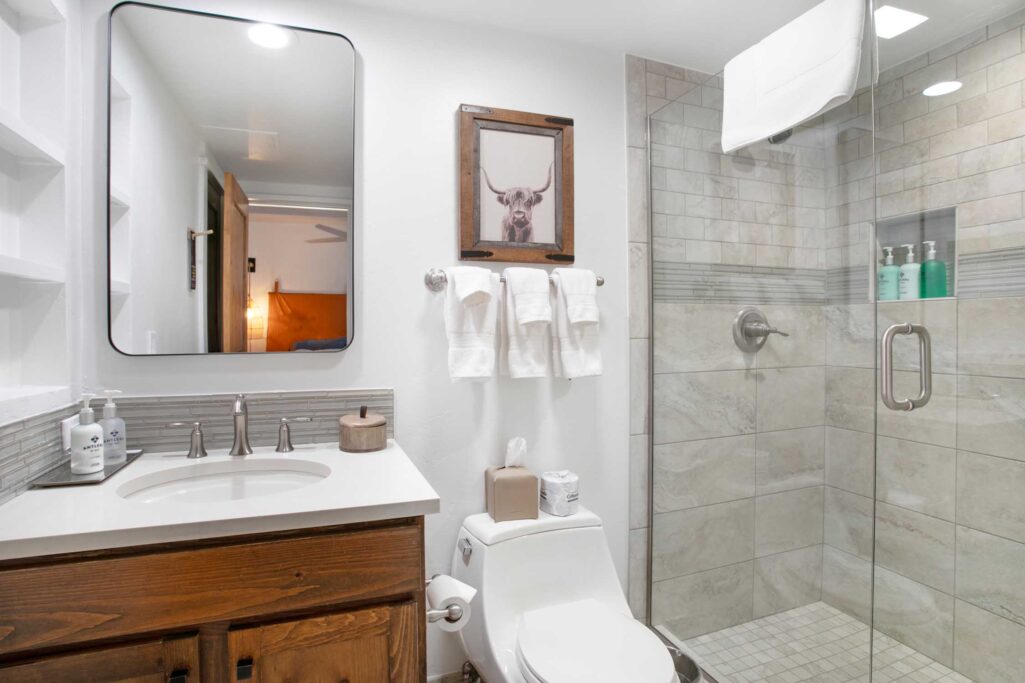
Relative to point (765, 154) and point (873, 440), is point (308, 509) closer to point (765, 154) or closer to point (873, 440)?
point (873, 440)

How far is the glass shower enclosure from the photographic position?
1341 mm

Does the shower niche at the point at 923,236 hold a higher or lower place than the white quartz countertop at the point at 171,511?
higher

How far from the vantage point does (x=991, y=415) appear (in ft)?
4.58

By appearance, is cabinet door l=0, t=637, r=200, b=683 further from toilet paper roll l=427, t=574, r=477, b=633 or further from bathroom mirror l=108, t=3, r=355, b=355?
bathroom mirror l=108, t=3, r=355, b=355

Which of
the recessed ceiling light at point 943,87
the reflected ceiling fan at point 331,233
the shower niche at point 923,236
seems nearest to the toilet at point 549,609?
the reflected ceiling fan at point 331,233

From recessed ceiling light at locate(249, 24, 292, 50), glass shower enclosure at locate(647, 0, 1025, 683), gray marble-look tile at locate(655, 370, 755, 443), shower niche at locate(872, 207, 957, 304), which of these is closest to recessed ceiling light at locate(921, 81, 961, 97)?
glass shower enclosure at locate(647, 0, 1025, 683)

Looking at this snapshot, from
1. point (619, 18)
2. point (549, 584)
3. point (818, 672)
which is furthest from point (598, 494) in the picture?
point (619, 18)

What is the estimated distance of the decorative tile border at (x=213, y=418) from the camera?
1.26m

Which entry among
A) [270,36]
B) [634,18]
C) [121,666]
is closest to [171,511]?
[121,666]

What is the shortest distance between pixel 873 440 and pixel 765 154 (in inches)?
32.4

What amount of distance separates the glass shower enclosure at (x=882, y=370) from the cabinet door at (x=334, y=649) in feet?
3.68

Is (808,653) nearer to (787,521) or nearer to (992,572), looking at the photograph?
(787,521)

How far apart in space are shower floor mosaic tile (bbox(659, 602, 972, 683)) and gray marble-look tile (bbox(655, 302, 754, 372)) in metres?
0.73

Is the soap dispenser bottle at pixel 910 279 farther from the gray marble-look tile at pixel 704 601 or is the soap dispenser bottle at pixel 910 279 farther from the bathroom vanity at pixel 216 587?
the bathroom vanity at pixel 216 587
